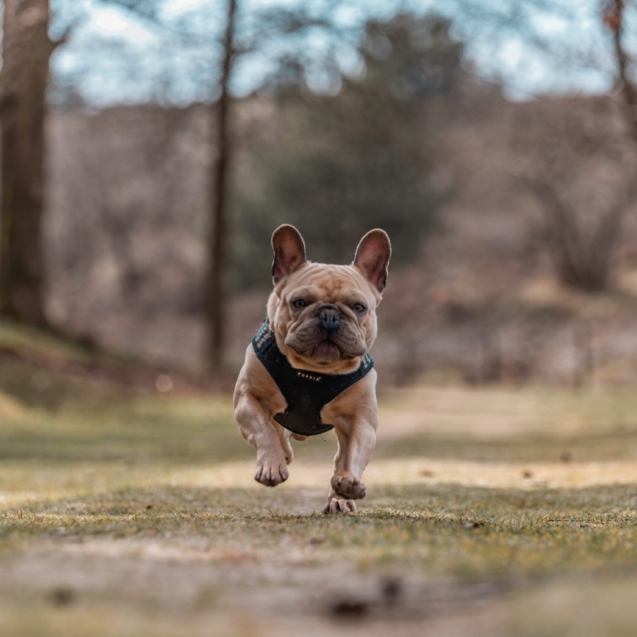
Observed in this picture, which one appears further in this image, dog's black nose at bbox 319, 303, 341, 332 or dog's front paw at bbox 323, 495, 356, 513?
dog's front paw at bbox 323, 495, 356, 513

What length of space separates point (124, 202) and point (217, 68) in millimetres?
27921

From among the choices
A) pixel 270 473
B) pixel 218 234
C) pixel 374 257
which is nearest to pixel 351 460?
pixel 270 473

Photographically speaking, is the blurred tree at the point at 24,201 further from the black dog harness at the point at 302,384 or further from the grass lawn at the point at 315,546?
the black dog harness at the point at 302,384

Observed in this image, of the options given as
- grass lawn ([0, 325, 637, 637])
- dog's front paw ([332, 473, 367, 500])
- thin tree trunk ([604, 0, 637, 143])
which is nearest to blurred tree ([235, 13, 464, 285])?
thin tree trunk ([604, 0, 637, 143])

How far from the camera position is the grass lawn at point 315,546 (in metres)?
2.56

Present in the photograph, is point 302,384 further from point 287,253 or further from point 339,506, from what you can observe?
point 287,253

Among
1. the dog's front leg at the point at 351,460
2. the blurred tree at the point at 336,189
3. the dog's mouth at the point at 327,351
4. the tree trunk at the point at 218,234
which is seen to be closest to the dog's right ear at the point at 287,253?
the dog's mouth at the point at 327,351

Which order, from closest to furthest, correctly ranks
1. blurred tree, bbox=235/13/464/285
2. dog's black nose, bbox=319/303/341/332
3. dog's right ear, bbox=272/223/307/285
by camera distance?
dog's black nose, bbox=319/303/341/332 < dog's right ear, bbox=272/223/307/285 < blurred tree, bbox=235/13/464/285

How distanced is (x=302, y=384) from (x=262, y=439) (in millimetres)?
426

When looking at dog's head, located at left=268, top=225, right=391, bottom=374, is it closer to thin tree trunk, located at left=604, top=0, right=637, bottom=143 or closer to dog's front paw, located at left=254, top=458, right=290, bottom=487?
dog's front paw, located at left=254, top=458, right=290, bottom=487

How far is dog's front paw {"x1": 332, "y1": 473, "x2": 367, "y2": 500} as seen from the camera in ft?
15.9

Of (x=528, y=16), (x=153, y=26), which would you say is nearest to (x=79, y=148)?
(x=153, y=26)

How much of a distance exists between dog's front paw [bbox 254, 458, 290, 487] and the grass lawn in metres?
0.19

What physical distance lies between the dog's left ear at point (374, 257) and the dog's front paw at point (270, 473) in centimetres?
149
